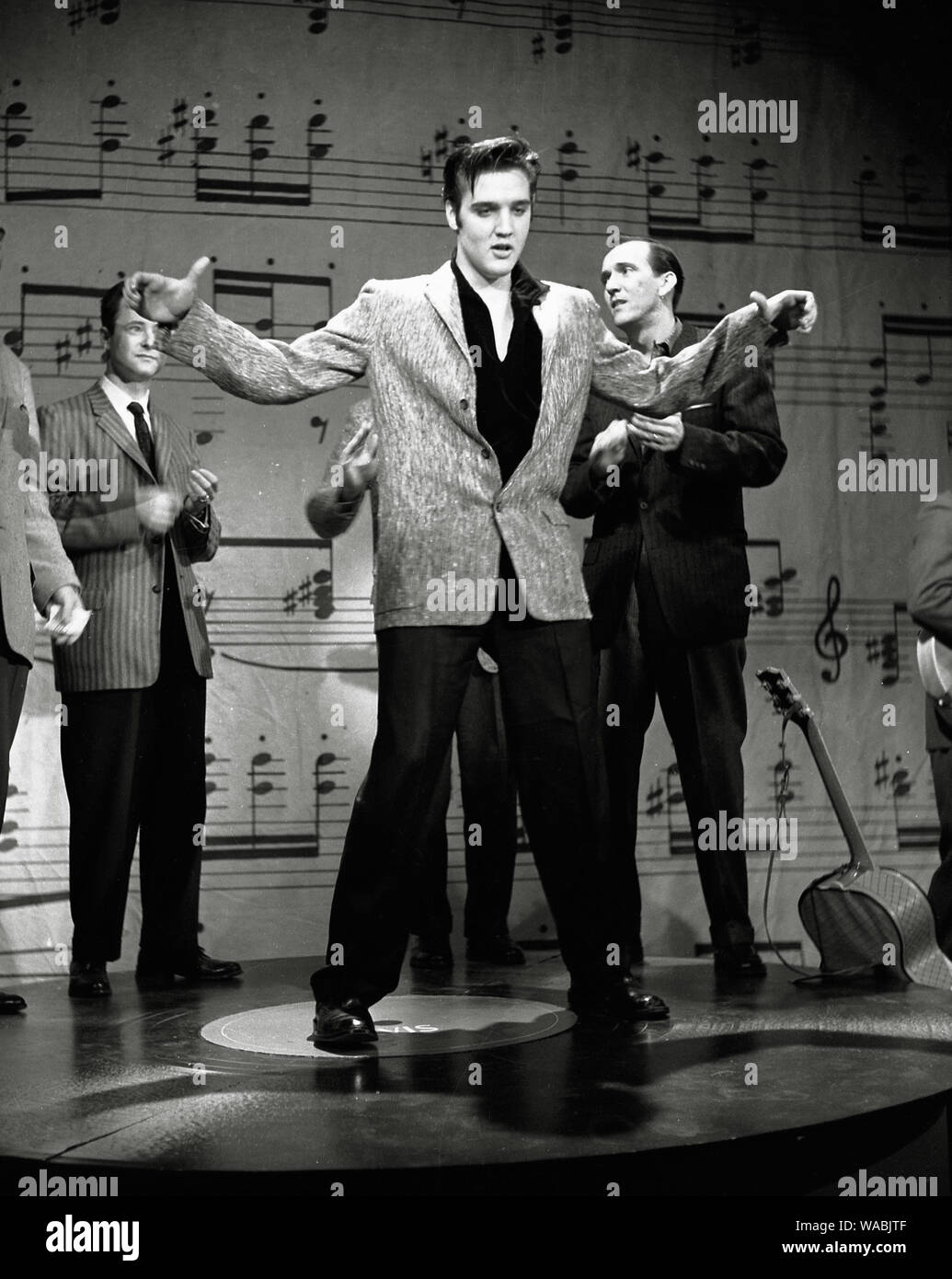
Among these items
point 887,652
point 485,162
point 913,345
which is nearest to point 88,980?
point 485,162

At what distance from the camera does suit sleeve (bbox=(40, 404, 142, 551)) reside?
145 inches

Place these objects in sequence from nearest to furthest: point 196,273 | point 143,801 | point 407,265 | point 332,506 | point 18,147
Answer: point 196,273 < point 332,506 < point 143,801 < point 18,147 < point 407,265

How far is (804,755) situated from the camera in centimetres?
505

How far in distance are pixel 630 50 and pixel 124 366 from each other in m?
2.30

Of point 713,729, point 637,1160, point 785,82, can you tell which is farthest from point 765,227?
point 637,1160

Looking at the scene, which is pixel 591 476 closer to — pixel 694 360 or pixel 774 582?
pixel 694 360

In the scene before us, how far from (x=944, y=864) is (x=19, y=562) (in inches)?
95.1

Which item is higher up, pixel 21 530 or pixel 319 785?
pixel 21 530

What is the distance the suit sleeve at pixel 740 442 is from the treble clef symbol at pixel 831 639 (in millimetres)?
1492

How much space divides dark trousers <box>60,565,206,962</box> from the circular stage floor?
15.7 inches

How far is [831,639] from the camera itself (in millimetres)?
5051

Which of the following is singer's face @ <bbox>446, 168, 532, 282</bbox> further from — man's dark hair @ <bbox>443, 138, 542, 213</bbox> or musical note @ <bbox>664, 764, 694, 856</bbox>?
musical note @ <bbox>664, 764, 694, 856</bbox>

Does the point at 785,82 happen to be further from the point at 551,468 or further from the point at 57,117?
the point at 551,468

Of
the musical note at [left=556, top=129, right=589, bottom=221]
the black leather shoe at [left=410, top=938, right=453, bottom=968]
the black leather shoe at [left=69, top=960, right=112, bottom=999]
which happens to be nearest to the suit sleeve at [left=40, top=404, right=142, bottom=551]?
the black leather shoe at [left=69, top=960, right=112, bottom=999]
